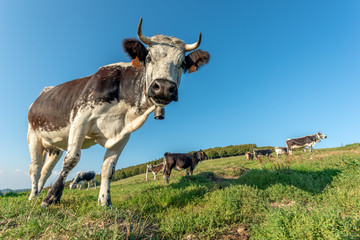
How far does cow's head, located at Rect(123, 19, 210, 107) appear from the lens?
3422mm

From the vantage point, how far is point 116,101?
4.09 m

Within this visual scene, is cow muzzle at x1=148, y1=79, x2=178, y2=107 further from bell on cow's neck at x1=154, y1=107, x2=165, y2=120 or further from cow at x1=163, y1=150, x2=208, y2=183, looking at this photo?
cow at x1=163, y1=150, x2=208, y2=183

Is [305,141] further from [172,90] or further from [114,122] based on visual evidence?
[114,122]

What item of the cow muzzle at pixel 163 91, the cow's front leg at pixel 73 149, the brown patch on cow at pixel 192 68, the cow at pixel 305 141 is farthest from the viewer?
the cow at pixel 305 141

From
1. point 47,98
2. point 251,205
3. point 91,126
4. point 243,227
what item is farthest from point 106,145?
point 251,205

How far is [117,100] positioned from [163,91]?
1242 millimetres

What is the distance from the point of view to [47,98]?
5305 millimetres

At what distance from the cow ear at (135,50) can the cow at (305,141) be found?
74.6 feet

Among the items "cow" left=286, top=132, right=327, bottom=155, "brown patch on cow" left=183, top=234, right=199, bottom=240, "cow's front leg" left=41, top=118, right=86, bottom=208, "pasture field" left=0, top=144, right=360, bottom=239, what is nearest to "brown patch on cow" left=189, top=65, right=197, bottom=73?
"cow's front leg" left=41, top=118, right=86, bottom=208

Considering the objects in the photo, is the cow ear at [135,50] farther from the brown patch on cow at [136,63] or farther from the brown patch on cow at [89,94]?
the brown patch on cow at [89,94]

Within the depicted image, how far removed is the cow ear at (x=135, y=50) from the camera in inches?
162

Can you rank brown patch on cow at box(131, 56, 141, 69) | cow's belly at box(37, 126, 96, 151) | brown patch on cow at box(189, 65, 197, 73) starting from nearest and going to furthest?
brown patch on cow at box(131, 56, 141, 69)
cow's belly at box(37, 126, 96, 151)
brown patch on cow at box(189, 65, 197, 73)

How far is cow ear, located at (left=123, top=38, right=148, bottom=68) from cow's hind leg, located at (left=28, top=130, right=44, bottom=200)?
11.4 ft

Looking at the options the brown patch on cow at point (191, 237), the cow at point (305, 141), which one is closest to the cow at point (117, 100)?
Result: the brown patch on cow at point (191, 237)
